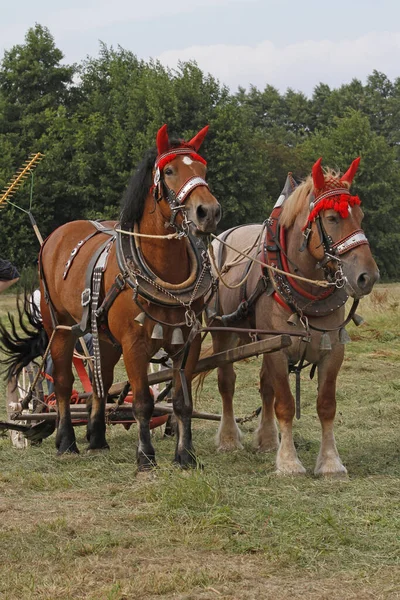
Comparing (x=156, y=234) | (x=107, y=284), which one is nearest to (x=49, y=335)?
(x=107, y=284)

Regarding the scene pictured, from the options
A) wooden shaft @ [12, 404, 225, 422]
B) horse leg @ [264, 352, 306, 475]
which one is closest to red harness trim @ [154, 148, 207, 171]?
horse leg @ [264, 352, 306, 475]

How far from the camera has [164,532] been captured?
4797mm

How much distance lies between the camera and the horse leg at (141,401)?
251 inches

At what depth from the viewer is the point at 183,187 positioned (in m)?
5.97

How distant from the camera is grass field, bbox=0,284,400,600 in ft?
13.1

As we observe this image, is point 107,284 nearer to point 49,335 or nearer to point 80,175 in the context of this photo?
point 49,335

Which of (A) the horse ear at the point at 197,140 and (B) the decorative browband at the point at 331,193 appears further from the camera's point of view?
(A) the horse ear at the point at 197,140

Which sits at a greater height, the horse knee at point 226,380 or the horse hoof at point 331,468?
the horse knee at point 226,380

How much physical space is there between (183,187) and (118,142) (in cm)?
3483

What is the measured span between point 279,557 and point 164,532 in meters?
0.71

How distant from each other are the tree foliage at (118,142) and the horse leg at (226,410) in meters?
29.2

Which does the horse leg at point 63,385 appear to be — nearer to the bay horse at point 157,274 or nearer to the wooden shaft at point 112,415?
the wooden shaft at point 112,415

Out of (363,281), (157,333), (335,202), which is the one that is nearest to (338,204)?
(335,202)

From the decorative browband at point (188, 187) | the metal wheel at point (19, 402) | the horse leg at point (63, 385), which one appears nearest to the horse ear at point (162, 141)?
the decorative browband at point (188, 187)
